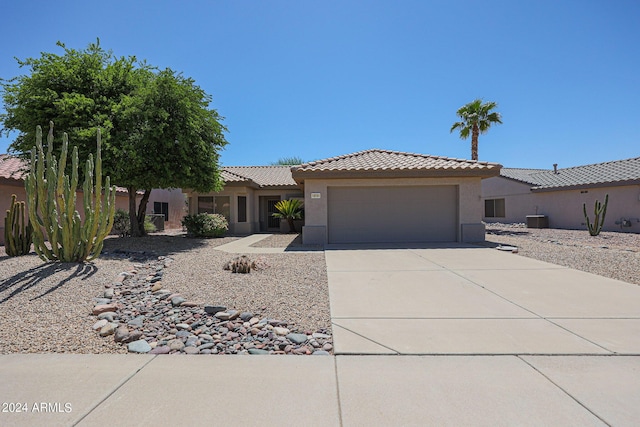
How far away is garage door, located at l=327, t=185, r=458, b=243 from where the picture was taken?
13453 mm

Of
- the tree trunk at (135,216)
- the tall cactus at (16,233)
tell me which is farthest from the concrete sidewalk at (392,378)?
the tree trunk at (135,216)

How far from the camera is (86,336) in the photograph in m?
4.05

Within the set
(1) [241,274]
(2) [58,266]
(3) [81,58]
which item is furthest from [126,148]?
(1) [241,274]

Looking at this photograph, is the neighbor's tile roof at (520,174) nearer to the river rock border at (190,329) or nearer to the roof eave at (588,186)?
the roof eave at (588,186)

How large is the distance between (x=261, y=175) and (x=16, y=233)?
55.1 feet

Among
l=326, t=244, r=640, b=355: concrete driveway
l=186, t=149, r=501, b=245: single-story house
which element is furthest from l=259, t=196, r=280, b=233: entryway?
l=326, t=244, r=640, b=355: concrete driveway

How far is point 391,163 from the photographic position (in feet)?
45.0

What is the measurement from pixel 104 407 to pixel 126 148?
10.5 meters

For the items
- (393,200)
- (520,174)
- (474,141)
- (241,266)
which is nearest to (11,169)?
(241,266)

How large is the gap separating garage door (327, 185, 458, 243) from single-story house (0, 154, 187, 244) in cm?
1227

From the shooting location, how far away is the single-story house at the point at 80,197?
12906 millimetres

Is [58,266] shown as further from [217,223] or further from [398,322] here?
[217,223]

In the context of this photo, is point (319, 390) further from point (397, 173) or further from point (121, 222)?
point (121, 222)

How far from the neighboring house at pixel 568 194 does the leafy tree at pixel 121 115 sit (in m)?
21.9
